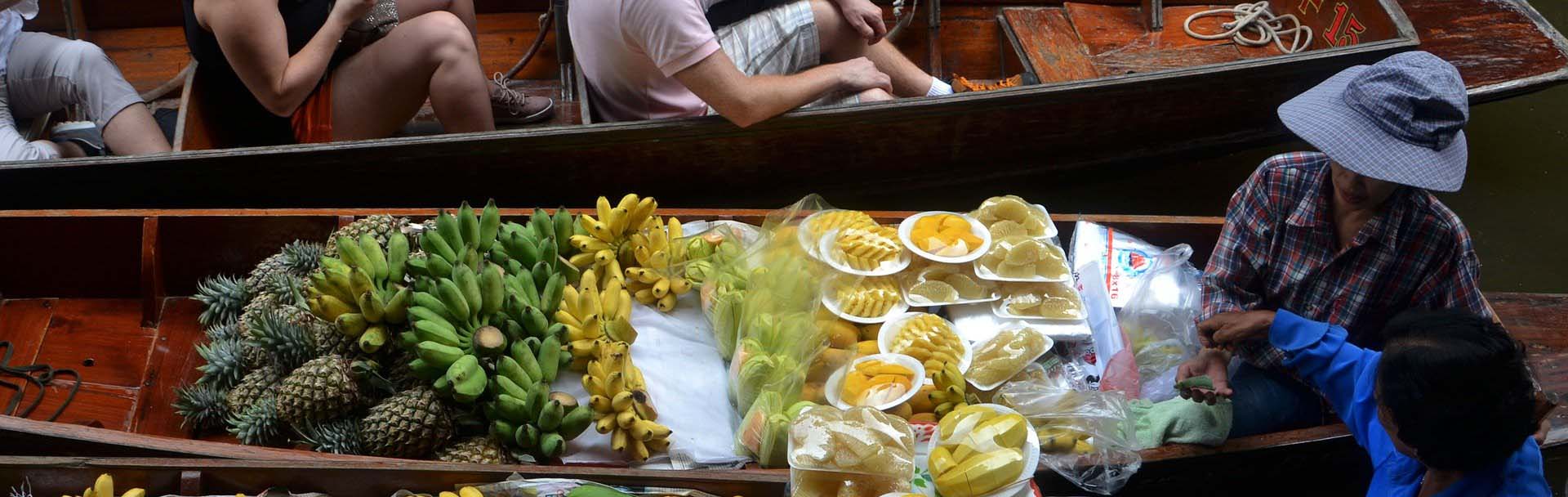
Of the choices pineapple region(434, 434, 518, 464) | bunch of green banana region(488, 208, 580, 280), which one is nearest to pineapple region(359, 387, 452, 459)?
pineapple region(434, 434, 518, 464)

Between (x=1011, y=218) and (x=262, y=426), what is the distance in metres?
1.68

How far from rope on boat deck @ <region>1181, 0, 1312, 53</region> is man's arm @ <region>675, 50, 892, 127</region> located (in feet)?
5.29

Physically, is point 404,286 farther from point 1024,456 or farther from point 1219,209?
point 1219,209

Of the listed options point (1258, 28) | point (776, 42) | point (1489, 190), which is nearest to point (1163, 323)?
point (776, 42)

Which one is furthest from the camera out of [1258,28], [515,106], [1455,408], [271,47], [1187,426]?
[1258,28]

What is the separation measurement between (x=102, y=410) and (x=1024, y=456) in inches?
81.2

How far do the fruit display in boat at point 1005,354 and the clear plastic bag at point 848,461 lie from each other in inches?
15.7

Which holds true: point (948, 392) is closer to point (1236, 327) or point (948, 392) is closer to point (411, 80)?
point (1236, 327)

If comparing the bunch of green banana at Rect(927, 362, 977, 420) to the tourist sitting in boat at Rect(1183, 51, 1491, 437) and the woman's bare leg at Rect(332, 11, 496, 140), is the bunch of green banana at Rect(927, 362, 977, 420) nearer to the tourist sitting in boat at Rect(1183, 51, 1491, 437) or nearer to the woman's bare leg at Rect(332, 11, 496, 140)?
the tourist sitting in boat at Rect(1183, 51, 1491, 437)

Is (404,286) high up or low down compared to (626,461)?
up

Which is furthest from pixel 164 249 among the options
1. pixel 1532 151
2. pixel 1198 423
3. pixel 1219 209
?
pixel 1532 151

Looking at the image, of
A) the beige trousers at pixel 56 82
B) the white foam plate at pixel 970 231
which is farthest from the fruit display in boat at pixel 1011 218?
the beige trousers at pixel 56 82

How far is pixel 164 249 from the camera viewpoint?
264 centimetres

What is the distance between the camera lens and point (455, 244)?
7.45 feet
